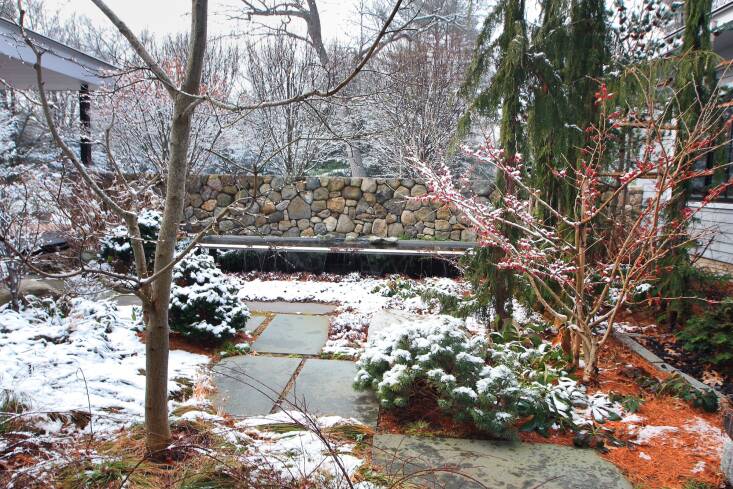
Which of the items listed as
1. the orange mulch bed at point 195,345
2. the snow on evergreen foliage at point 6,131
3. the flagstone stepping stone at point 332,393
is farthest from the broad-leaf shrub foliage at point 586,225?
the snow on evergreen foliage at point 6,131

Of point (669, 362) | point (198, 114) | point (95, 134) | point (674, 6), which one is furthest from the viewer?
point (95, 134)

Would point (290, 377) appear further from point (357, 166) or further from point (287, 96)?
point (357, 166)

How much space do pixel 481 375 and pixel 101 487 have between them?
1.84 metres

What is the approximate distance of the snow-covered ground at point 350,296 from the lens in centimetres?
427

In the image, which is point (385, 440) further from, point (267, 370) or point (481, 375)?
point (267, 370)

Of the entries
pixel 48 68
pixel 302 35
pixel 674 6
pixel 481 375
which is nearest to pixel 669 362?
pixel 481 375

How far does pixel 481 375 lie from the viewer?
8.93ft

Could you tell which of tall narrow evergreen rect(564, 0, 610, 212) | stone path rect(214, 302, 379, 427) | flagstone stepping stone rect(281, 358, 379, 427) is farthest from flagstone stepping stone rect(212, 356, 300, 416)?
tall narrow evergreen rect(564, 0, 610, 212)

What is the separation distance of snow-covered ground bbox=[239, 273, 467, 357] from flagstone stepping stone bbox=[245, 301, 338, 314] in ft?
0.40

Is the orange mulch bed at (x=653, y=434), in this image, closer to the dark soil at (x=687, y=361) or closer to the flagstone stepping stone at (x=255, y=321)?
the dark soil at (x=687, y=361)

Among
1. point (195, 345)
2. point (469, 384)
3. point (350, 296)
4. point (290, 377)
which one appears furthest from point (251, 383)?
point (350, 296)

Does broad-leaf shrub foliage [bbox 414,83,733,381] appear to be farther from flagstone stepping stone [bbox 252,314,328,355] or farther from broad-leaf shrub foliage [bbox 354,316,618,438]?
flagstone stepping stone [bbox 252,314,328,355]

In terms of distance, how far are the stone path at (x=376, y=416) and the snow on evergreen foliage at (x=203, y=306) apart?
279 mm

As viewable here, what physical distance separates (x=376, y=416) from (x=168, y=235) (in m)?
1.57
